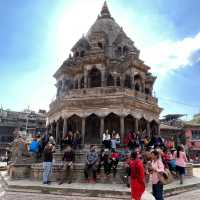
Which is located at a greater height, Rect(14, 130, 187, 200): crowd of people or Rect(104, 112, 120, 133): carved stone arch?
Rect(104, 112, 120, 133): carved stone arch

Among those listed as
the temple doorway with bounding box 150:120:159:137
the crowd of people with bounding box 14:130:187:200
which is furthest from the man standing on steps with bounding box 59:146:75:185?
the temple doorway with bounding box 150:120:159:137

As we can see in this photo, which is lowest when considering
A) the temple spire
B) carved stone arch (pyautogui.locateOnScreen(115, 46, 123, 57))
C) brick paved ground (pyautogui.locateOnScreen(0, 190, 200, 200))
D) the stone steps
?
brick paved ground (pyautogui.locateOnScreen(0, 190, 200, 200))

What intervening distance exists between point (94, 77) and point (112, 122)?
5.65 meters

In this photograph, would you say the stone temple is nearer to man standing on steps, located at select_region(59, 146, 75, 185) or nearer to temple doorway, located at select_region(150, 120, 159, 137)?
temple doorway, located at select_region(150, 120, 159, 137)

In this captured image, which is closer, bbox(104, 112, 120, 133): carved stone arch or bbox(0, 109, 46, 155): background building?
bbox(104, 112, 120, 133): carved stone arch

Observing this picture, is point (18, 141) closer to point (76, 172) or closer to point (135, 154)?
point (76, 172)

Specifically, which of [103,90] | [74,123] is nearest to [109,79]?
[103,90]

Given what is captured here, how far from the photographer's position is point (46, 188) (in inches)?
448

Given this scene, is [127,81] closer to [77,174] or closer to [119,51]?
[119,51]

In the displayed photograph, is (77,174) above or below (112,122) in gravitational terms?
below

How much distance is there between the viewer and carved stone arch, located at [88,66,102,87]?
25.8m

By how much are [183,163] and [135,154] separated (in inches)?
262

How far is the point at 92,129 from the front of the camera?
24.1m

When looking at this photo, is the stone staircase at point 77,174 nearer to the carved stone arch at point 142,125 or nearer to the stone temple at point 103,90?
the stone temple at point 103,90
